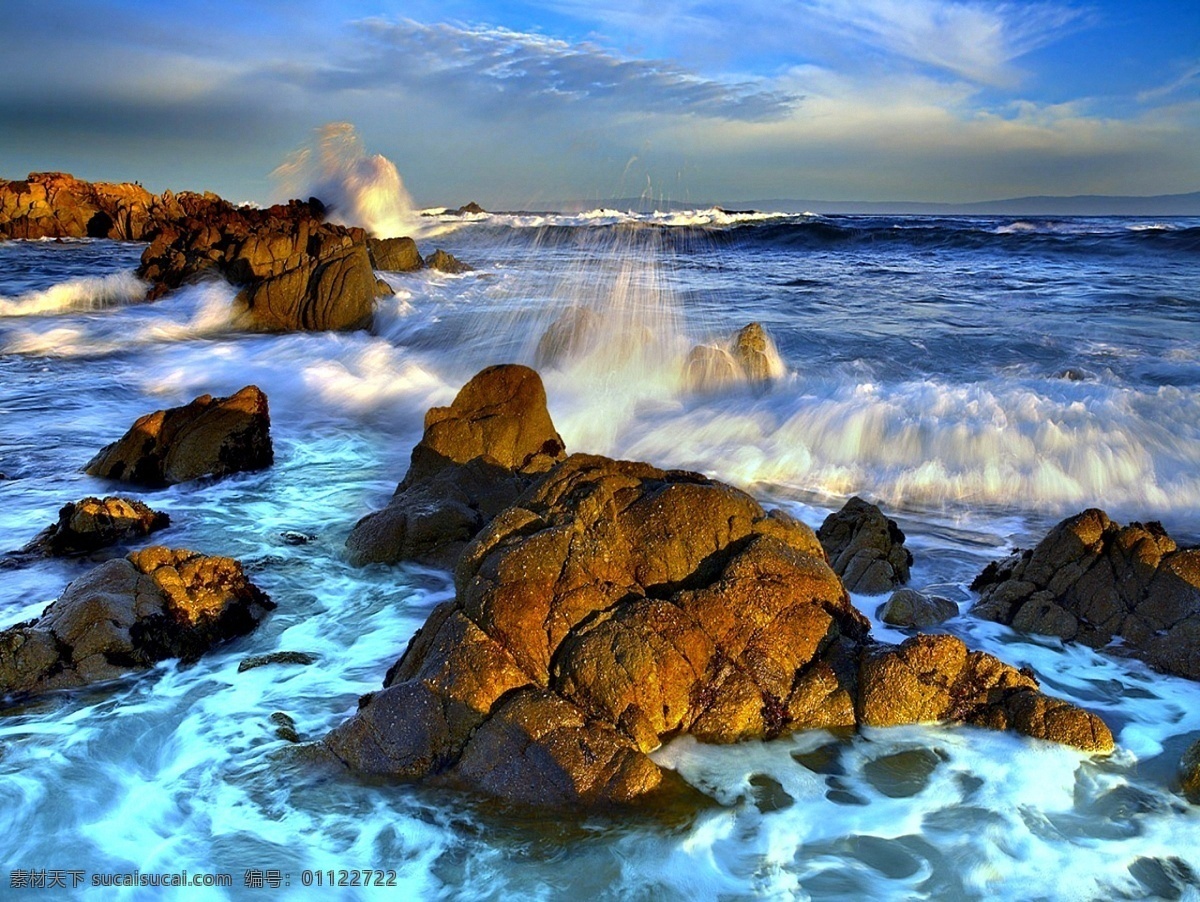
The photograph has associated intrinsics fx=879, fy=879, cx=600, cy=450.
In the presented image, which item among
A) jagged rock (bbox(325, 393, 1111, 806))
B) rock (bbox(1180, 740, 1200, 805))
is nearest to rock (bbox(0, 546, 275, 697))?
jagged rock (bbox(325, 393, 1111, 806))

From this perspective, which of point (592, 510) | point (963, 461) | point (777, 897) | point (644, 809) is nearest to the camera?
point (777, 897)

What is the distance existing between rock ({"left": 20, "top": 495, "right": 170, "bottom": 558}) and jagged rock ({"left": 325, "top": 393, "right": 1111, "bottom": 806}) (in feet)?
11.3

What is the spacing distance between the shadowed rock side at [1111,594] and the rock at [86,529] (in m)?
5.96

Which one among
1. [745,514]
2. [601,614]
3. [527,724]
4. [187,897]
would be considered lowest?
[187,897]

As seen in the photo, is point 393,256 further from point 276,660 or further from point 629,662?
point 629,662

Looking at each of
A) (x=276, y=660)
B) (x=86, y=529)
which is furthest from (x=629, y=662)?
(x=86, y=529)

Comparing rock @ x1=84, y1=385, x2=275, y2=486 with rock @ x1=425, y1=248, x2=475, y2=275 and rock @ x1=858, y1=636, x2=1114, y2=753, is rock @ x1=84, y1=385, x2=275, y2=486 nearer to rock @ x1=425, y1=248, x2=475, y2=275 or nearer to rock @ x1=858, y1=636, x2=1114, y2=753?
rock @ x1=858, y1=636, x2=1114, y2=753

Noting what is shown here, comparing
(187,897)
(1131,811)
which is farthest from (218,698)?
(1131,811)

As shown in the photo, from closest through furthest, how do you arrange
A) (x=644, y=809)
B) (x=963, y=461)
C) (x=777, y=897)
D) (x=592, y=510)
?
(x=777, y=897)
(x=644, y=809)
(x=592, y=510)
(x=963, y=461)

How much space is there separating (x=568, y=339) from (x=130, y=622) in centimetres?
901

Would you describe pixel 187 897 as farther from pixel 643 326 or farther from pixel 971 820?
pixel 643 326

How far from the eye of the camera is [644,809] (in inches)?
136

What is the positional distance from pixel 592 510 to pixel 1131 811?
8.46 ft

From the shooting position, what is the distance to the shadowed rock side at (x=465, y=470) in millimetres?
6246
